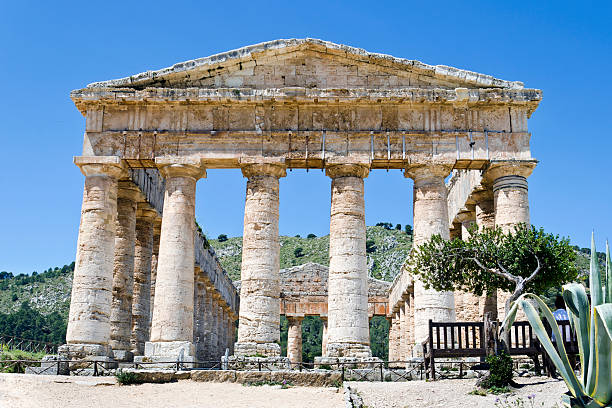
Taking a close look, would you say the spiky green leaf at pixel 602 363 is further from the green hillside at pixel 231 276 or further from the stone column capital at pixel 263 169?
the green hillside at pixel 231 276

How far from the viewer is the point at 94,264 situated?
24.8m

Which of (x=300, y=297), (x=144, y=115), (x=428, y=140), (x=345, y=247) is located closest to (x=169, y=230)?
(x=144, y=115)

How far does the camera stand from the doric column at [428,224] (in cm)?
2441

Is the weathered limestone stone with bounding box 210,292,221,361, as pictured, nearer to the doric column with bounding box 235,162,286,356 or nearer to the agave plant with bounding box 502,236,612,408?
the doric column with bounding box 235,162,286,356

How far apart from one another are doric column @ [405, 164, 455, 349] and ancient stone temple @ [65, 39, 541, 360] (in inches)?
2.0

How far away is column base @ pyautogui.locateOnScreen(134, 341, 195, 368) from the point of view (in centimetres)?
2350

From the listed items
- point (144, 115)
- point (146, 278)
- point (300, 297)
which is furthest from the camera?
point (300, 297)

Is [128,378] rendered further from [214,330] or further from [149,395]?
[214,330]

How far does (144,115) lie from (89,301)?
703 centimetres

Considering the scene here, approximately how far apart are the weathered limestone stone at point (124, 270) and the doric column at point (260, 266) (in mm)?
5773

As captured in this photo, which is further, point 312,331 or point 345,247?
point 312,331

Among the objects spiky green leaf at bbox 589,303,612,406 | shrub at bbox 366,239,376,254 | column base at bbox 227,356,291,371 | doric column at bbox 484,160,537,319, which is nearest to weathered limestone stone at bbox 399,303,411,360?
doric column at bbox 484,160,537,319

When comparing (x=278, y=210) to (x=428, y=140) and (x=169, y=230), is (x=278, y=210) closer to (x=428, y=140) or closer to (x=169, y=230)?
(x=169, y=230)

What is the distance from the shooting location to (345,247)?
2503 cm
